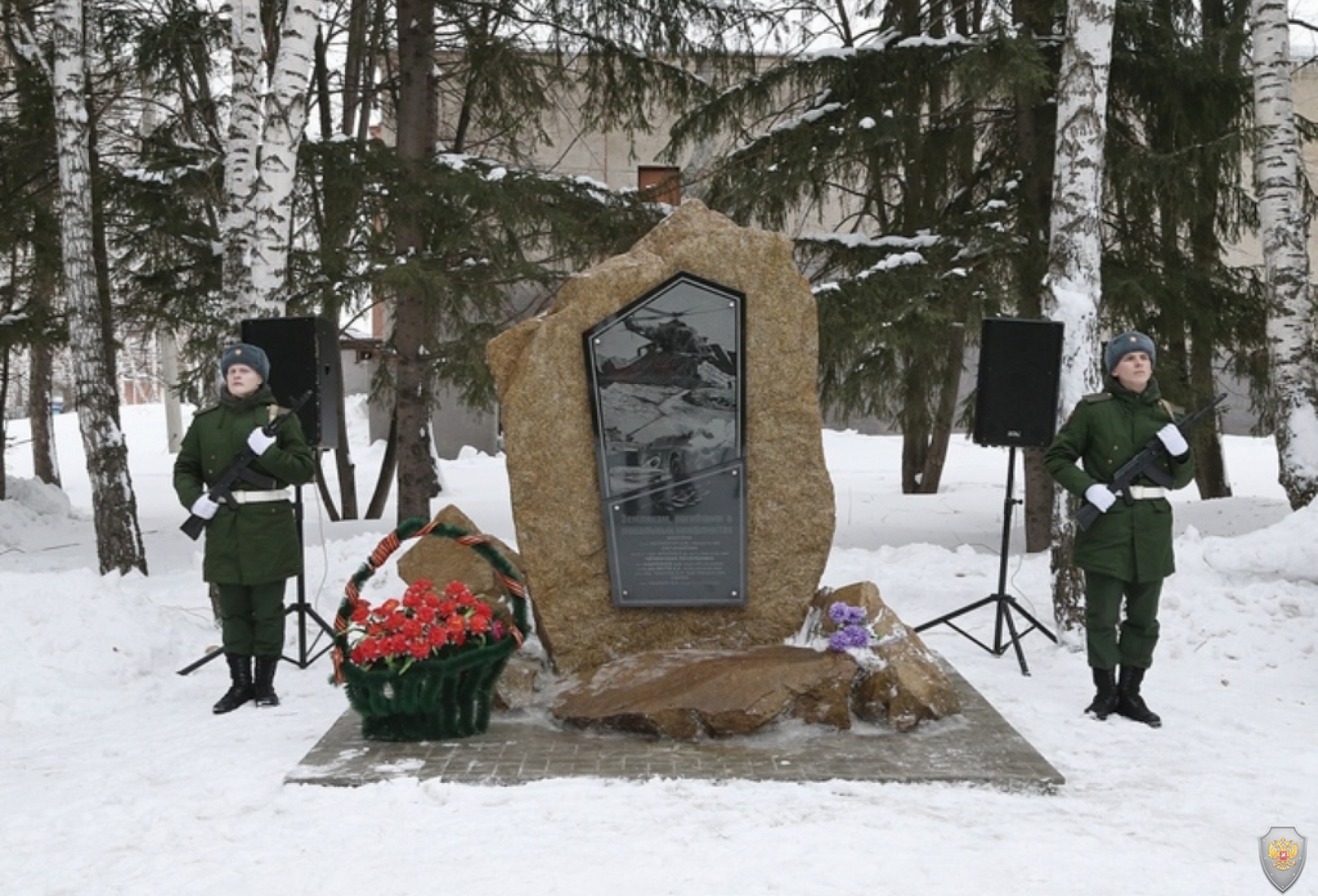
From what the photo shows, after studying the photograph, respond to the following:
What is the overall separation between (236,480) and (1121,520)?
4211mm

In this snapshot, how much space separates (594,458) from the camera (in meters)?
6.12

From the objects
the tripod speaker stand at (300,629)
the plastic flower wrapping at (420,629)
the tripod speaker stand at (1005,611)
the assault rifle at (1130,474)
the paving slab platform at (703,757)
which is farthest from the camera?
the tripod speaker stand at (1005,611)

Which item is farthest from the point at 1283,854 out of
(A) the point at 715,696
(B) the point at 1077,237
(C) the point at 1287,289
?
(C) the point at 1287,289

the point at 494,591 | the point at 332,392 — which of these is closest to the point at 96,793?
the point at 494,591

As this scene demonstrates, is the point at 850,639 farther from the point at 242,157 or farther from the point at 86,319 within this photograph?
the point at 86,319

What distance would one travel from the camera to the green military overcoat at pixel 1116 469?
558 cm

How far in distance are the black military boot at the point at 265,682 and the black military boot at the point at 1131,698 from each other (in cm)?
412

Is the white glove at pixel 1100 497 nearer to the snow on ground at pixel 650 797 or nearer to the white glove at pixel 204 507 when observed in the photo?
the snow on ground at pixel 650 797

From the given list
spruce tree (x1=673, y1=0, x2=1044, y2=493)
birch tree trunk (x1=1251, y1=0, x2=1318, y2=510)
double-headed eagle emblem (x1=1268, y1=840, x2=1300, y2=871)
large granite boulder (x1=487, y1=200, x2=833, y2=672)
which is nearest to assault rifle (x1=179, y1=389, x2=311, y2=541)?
large granite boulder (x1=487, y1=200, x2=833, y2=672)

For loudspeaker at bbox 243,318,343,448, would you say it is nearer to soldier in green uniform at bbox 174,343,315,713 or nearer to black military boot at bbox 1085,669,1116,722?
soldier in green uniform at bbox 174,343,315,713

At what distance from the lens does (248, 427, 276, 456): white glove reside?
5.67m

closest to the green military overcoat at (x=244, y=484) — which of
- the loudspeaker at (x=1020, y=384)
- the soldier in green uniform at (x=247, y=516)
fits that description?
the soldier in green uniform at (x=247, y=516)

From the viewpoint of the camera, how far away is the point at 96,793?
4586 mm

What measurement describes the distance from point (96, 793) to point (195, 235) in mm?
7162
